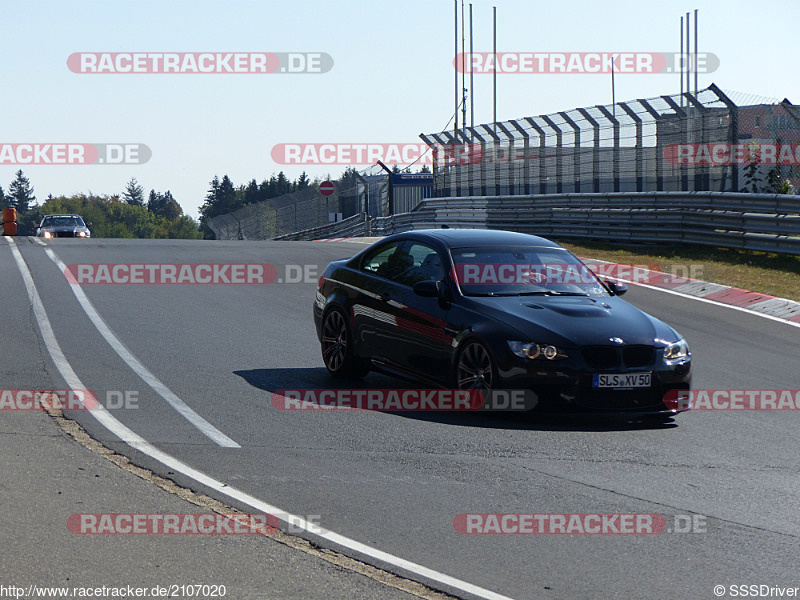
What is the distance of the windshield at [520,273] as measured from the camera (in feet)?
28.2

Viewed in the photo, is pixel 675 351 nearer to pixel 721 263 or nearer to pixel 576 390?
pixel 576 390

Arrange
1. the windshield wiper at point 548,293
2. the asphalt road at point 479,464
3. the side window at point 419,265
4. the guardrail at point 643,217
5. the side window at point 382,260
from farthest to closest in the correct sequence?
the guardrail at point 643,217 → the side window at point 382,260 → the side window at point 419,265 → the windshield wiper at point 548,293 → the asphalt road at point 479,464

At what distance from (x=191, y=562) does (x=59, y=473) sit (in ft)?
6.04

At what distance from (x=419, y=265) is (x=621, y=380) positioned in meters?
2.25

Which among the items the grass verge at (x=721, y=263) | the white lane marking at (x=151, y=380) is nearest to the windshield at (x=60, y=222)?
the grass verge at (x=721, y=263)

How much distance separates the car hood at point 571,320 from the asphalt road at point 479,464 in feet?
2.26

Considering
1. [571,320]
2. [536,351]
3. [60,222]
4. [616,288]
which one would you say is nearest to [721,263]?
[616,288]

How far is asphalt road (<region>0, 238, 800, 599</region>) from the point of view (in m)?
4.67

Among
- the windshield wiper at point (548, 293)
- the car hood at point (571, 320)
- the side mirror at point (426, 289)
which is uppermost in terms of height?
the side mirror at point (426, 289)

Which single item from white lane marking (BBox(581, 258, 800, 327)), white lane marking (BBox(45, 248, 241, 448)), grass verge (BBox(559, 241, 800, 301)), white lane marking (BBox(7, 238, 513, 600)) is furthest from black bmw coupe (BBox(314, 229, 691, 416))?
grass verge (BBox(559, 241, 800, 301))

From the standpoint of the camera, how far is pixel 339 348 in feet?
31.5

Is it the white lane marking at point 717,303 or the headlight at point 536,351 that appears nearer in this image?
the headlight at point 536,351

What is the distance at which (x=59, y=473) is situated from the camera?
19.8ft

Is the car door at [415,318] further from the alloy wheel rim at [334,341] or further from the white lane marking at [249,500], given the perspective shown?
the white lane marking at [249,500]
